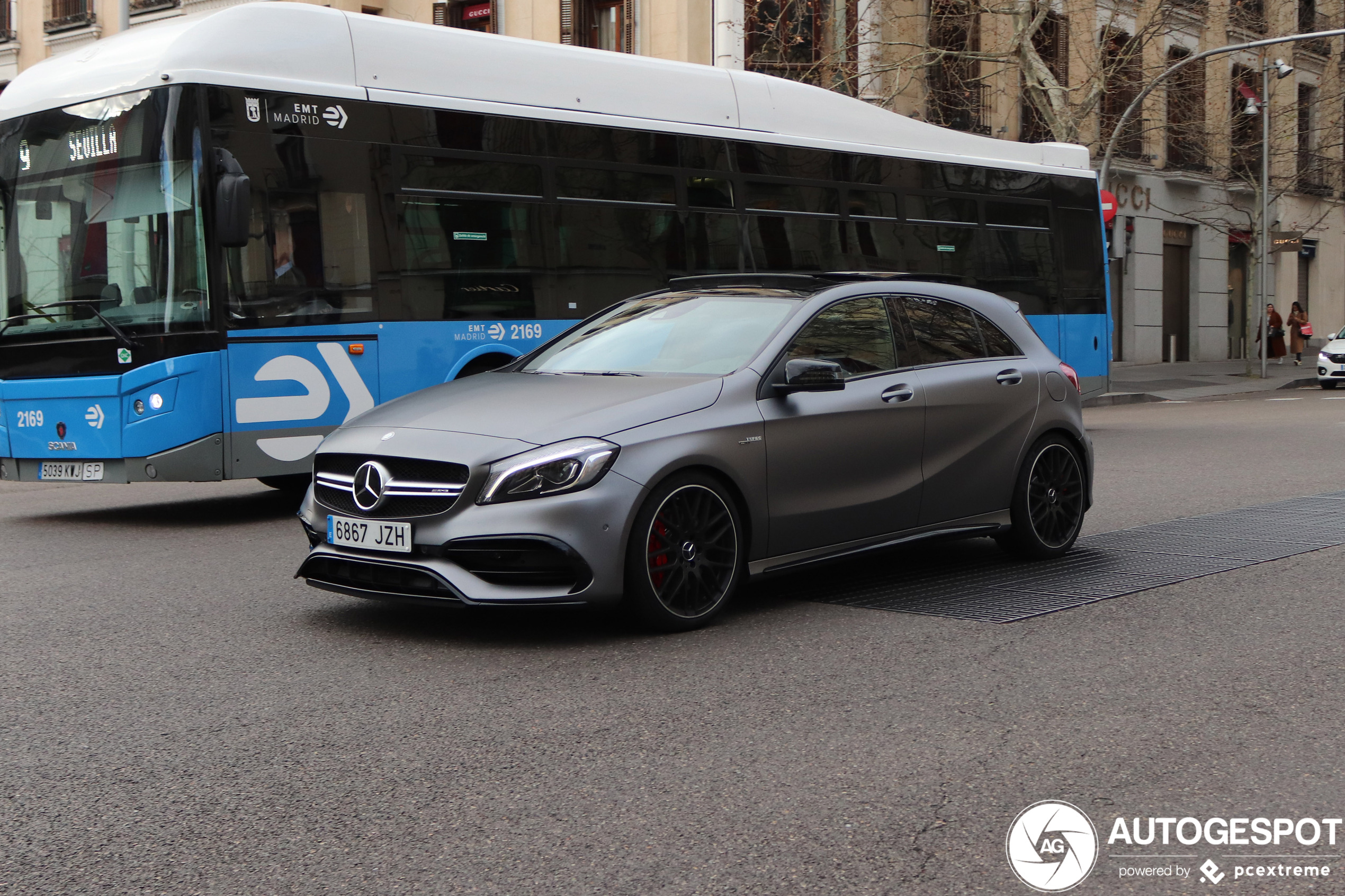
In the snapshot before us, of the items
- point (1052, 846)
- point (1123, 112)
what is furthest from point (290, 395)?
point (1123, 112)

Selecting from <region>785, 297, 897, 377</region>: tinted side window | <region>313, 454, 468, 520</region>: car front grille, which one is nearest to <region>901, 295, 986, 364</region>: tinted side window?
<region>785, 297, 897, 377</region>: tinted side window

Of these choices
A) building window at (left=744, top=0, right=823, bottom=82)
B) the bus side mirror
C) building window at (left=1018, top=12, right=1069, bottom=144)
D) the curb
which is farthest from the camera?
building window at (left=1018, top=12, right=1069, bottom=144)

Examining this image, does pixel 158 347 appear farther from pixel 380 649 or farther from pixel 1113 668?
pixel 1113 668

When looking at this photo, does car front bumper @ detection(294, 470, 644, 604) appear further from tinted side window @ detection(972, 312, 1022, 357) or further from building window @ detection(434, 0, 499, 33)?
building window @ detection(434, 0, 499, 33)

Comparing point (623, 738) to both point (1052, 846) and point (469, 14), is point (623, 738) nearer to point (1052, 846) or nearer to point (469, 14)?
point (1052, 846)

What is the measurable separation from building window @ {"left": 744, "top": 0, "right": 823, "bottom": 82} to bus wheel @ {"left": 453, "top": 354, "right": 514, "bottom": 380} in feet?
55.9

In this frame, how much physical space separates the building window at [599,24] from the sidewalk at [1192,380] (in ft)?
37.2

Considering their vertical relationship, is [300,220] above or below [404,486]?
above

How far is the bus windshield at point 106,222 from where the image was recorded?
9688mm

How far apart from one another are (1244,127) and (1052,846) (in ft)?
132

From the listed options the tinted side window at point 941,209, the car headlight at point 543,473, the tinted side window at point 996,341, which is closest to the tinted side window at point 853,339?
the tinted side window at point 996,341

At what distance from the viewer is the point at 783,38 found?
2803cm

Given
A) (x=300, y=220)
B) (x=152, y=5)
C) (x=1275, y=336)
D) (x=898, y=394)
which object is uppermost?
(x=152, y=5)

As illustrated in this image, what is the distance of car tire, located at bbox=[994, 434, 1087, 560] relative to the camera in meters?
7.62
